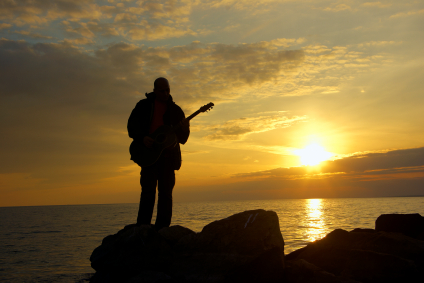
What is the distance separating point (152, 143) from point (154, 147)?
9 centimetres

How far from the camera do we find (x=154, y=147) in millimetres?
5863

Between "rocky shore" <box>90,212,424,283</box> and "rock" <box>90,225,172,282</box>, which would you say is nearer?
"rocky shore" <box>90,212,424,283</box>

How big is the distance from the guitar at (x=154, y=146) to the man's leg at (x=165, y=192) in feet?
1.00

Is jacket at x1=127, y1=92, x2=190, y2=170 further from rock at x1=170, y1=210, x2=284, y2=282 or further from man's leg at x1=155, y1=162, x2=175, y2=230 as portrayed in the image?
rock at x1=170, y1=210, x2=284, y2=282

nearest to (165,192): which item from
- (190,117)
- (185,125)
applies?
(185,125)

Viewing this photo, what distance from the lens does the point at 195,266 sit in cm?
447

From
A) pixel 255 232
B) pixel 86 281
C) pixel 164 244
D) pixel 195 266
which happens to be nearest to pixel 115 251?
pixel 164 244

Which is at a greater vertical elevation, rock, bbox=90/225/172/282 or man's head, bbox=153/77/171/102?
man's head, bbox=153/77/171/102

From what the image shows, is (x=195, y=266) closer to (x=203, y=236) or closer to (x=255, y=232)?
(x=203, y=236)

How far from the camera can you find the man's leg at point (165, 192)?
598 cm

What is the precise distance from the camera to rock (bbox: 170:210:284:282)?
4.28 meters

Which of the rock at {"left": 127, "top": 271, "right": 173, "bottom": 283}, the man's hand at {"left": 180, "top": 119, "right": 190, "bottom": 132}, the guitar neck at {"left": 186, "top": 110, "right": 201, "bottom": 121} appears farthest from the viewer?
the guitar neck at {"left": 186, "top": 110, "right": 201, "bottom": 121}

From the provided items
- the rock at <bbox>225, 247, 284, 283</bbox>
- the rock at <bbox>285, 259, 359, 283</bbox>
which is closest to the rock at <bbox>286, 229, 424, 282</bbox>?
the rock at <bbox>285, 259, 359, 283</bbox>

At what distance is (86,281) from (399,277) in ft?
23.5
